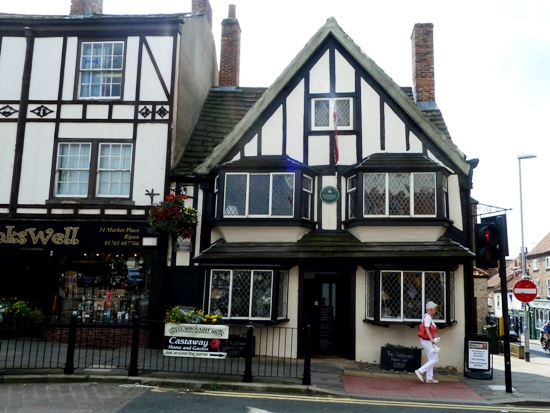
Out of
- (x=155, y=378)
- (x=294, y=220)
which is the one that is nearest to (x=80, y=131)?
(x=294, y=220)

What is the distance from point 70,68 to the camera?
1561cm

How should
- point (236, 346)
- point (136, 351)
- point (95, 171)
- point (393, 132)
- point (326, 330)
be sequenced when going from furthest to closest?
point (95, 171) → point (326, 330) → point (393, 132) → point (236, 346) → point (136, 351)

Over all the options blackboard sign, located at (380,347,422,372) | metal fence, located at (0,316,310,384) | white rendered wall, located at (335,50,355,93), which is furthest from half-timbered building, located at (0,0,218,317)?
blackboard sign, located at (380,347,422,372)

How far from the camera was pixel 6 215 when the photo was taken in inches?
588

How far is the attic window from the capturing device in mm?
14547

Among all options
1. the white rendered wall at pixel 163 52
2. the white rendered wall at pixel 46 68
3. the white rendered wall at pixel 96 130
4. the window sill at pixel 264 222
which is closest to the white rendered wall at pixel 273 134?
the window sill at pixel 264 222

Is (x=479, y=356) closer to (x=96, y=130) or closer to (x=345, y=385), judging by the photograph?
(x=345, y=385)

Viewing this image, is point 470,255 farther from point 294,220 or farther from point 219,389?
point 219,389

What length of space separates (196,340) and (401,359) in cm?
518

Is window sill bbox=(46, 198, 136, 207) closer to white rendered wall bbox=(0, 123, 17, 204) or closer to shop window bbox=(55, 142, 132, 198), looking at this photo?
shop window bbox=(55, 142, 132, 198)

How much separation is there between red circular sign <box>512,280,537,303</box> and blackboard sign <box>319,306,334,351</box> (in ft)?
21.9

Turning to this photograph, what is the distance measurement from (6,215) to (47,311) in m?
3.13

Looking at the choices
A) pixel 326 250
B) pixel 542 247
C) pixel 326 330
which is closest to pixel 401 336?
pixel 326 330

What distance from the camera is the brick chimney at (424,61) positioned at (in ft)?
56.6
